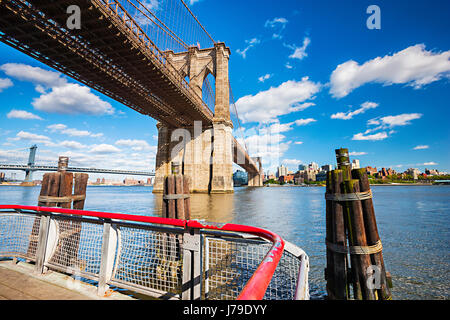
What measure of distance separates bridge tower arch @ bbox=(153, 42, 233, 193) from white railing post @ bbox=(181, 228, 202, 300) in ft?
95.8

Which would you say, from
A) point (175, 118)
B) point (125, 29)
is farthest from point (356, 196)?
point (175, 118)

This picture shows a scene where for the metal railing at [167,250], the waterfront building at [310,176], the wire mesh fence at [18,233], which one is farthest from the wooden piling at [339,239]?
the waterfront building at [310,176]

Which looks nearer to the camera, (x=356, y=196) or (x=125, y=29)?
(x=356, y=196)

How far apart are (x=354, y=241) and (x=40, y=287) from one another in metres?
3.94

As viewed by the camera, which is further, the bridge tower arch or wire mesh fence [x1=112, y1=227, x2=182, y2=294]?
the bridge tower arch

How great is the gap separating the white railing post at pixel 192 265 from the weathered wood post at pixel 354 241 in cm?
194

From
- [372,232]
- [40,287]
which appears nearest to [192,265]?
[40,287]

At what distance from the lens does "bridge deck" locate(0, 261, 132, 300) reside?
7.53 ft

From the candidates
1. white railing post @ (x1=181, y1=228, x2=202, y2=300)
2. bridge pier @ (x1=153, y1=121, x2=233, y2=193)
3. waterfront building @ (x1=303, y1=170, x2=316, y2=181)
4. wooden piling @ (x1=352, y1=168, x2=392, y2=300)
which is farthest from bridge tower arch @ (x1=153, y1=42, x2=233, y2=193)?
waterfront building @ (x1=303, y1=170, x2=316, y2=181)

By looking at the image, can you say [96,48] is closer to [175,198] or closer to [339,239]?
[175,198]

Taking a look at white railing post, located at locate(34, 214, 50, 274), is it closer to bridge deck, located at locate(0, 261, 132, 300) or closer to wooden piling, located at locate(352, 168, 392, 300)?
bridge deck, located at locate(0, 261, 132, 300)

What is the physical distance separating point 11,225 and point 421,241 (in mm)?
11240
